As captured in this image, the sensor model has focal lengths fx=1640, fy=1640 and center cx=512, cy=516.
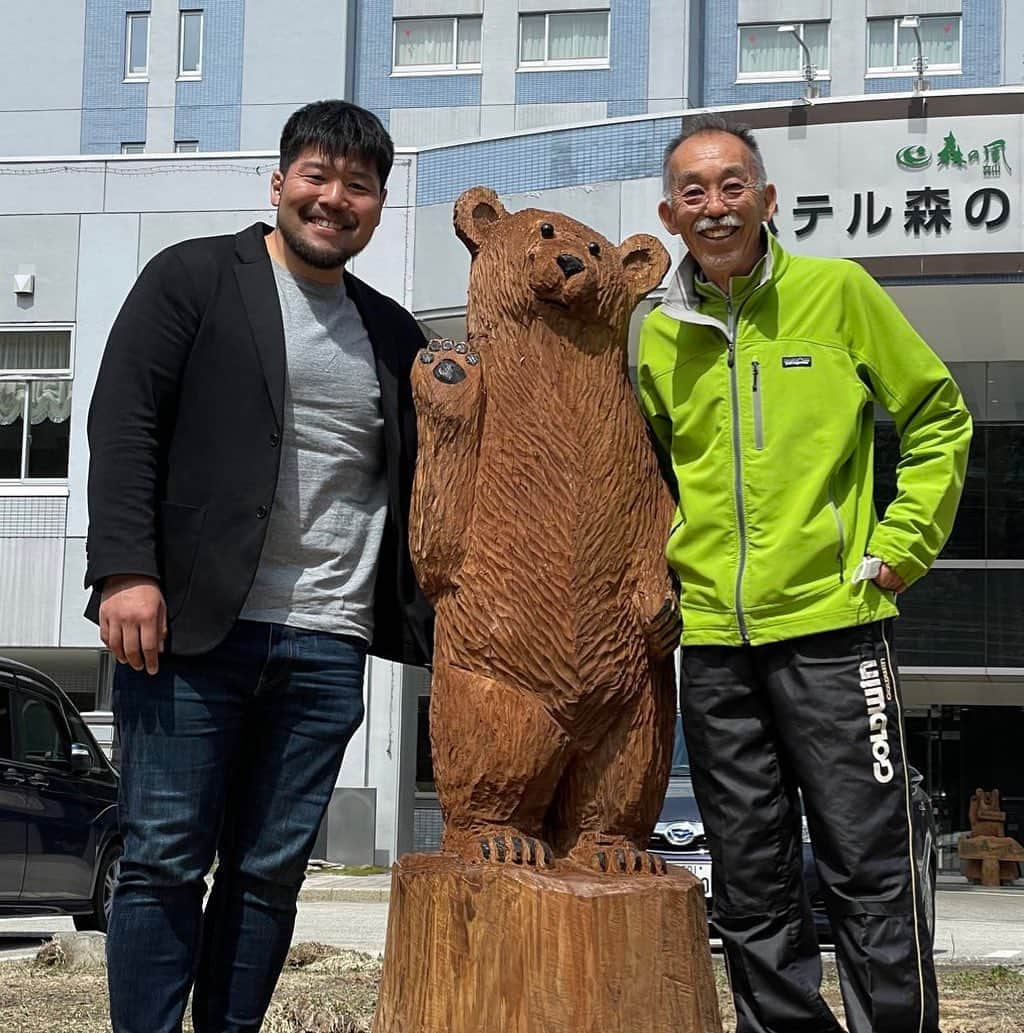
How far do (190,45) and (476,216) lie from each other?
22135 millimetres

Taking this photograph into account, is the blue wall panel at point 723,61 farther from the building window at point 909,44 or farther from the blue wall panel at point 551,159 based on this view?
the blue wall panel at point 551,159

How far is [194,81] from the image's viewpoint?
2455cm

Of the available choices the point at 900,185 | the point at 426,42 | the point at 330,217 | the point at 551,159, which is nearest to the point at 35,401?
the point at 551,159

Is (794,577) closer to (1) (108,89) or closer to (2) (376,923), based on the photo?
(2) (376,923)

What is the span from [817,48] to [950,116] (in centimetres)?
1151

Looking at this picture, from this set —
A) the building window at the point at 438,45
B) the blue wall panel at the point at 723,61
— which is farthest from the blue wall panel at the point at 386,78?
the blue wall panel at the point at 723,61

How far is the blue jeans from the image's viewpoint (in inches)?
128

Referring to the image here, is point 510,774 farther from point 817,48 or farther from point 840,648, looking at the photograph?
point 817,48

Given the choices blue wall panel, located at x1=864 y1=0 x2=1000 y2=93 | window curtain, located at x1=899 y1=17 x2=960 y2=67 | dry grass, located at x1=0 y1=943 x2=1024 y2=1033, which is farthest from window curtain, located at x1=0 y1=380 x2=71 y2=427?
window curtain, located at x1=899 y1=17 x2=960 y2=67

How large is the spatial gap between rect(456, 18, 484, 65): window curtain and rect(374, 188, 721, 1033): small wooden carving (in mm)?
20797

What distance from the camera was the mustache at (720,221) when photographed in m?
3.53

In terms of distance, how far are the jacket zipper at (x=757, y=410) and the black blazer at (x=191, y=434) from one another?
100 centimetres

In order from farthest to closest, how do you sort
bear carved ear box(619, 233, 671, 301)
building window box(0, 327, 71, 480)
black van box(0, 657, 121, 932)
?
building window box(0, 327, 71, 480)
black van box(0, 657, 121, 932)
bear carved ear box(619, 233, 671, 301)

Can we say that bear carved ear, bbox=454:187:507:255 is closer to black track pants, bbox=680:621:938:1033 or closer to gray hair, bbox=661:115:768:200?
gray hair, bbox=661:115:768:200
